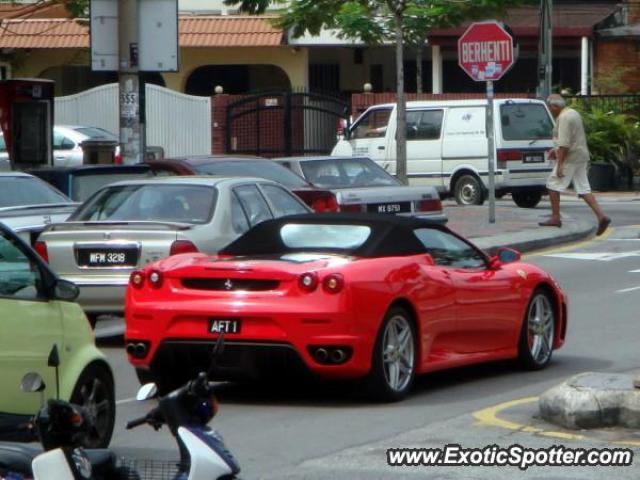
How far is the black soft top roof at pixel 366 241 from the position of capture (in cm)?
1055

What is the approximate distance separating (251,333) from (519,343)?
2.57 metres

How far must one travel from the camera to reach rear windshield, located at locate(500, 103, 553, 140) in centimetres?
2786

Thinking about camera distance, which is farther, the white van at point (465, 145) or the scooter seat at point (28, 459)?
the white van at point (465, 145)

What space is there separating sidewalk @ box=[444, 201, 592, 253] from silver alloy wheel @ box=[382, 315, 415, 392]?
9716mm

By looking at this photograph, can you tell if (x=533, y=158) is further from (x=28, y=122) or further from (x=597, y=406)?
(x=597, y=406)

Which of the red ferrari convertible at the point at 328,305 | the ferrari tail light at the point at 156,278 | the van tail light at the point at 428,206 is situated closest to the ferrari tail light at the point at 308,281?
the red ferrari convertible at the point at 328,305

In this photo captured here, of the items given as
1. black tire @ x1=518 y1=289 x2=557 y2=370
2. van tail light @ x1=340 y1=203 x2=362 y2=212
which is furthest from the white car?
black tire @ x1=518 y1=289 x2=557 y2=370

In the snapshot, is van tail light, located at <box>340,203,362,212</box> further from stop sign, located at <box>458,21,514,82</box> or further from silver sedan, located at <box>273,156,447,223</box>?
stop sign, located at <box>458,21,514,82</box>

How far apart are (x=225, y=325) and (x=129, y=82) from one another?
10.3 metres

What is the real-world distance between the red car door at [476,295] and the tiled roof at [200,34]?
A: 101 ft

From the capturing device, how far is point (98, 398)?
8672 millimetres

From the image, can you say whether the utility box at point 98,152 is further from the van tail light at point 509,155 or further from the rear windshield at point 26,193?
the rear windshield at point 26,193

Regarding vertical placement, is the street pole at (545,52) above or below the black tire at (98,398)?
above

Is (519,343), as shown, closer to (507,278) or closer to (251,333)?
(507,278)
